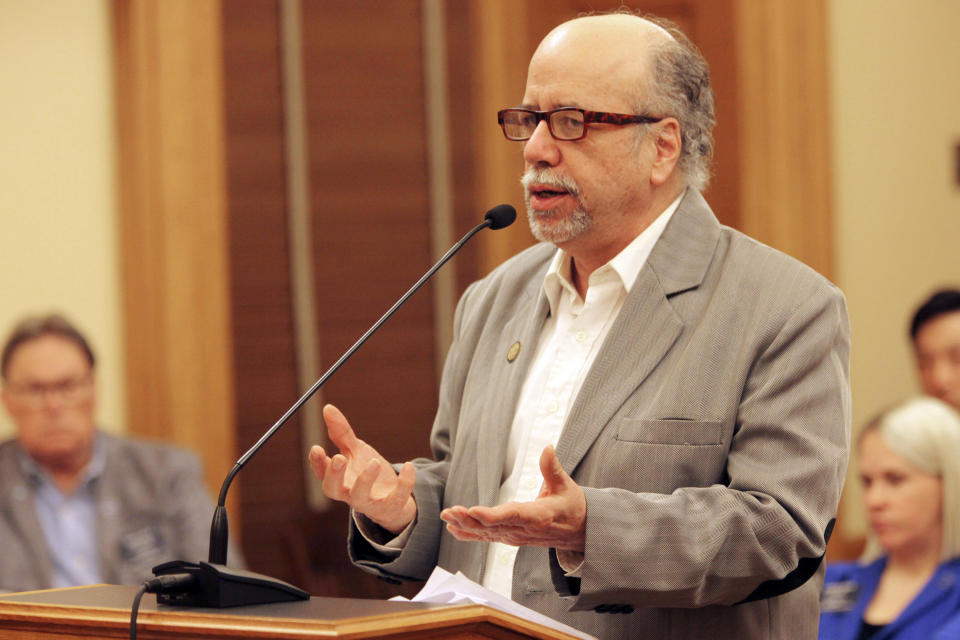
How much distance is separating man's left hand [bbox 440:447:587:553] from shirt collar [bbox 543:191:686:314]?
0.46 metres

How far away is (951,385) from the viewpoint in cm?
368

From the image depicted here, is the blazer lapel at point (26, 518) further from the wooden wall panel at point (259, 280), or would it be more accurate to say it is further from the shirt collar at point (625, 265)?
the shirt collar at point (625, 265)

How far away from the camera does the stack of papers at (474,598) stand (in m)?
1.44

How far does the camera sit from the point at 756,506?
1.55 meters

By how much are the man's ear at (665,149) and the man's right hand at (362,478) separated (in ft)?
1.85

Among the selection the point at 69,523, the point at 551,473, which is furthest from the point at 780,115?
the point at 551,473

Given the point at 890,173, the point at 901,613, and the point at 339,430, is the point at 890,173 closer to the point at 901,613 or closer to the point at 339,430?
the point at 901,613

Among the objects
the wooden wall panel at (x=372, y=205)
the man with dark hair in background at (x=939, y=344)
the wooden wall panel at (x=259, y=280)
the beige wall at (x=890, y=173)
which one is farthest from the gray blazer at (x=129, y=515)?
the beige wall at (x=890, y=173)

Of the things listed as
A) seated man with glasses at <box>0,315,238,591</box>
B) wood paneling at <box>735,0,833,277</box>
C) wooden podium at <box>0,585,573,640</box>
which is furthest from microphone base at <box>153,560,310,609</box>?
wood paneling at <box>735,0,833,277</box>

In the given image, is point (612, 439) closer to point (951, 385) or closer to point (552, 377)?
point (552, 377)

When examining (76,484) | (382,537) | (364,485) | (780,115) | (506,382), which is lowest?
(76,484)

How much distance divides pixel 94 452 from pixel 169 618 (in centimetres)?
228

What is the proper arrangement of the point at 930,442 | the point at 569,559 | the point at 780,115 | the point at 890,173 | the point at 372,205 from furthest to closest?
the point at 890,173, the point at 780,115, the point at 372,205, the point at 930,442, the point at 569,559

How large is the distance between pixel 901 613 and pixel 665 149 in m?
1.47
